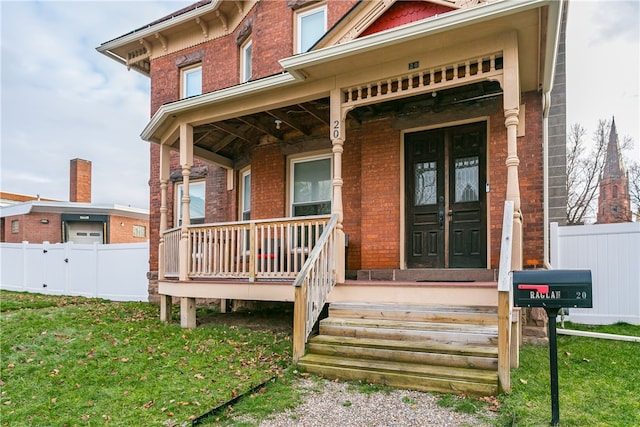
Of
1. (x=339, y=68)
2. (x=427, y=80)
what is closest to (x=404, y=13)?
(x=427, y=80)

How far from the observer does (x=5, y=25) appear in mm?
15305

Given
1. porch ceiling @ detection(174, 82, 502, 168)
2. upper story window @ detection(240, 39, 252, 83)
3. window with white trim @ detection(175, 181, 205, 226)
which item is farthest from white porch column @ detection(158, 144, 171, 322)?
upper story window @ detection(240, 39, 252, 83)

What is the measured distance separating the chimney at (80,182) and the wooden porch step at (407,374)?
23.0 meters

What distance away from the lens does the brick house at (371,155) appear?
5.50m

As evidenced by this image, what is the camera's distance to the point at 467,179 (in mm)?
7453

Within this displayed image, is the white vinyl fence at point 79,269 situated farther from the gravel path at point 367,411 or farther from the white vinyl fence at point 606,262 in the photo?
the white vinyl fence at point 606,262

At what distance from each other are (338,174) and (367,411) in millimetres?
3365

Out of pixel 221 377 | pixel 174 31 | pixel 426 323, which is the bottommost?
pixel 221 377

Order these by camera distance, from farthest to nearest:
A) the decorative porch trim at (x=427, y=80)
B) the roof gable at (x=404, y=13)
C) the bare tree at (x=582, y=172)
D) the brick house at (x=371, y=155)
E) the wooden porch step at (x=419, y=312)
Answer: the bare tree at (x=582, y=172), the roof gable at (x=404, y=13), the decorative porch trim at (x=427, y=80), the brick house at (x=371, y=155), the wooden porch step at (x=419, y=312)

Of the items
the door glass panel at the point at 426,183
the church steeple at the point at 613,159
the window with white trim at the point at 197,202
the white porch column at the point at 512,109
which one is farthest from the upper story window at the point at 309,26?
the church steeple at the point at 613,159

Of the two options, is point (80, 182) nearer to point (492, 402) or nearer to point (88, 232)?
point (88, 232)

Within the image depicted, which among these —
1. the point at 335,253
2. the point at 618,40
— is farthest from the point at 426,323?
the point at 618,40

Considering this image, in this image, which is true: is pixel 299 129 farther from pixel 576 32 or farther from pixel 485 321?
pixel 576 32

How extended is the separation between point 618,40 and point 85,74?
96.0 ft
